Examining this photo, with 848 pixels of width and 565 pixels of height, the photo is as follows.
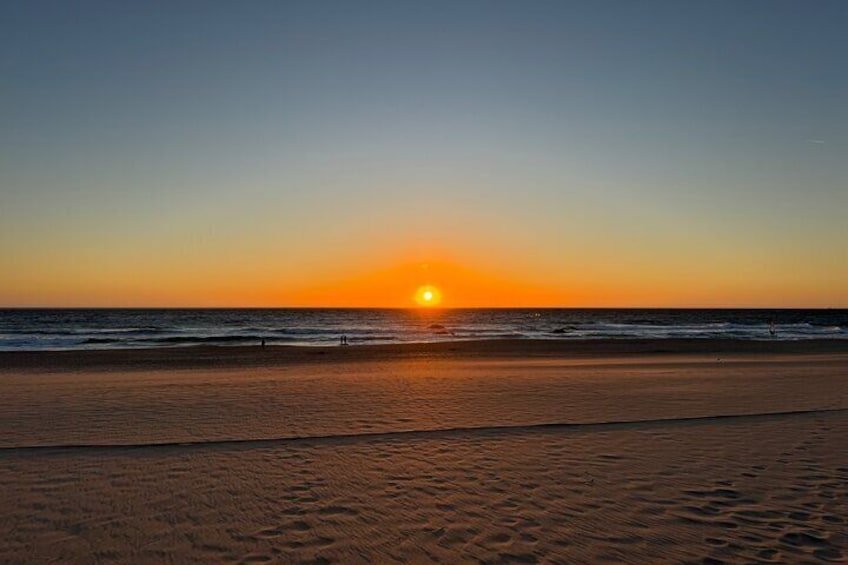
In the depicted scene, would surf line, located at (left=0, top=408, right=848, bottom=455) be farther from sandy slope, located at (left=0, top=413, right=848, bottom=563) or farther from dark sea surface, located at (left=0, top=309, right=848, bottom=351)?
dark sea surface, located at (left=0, top=309, right=848, bottom=351)

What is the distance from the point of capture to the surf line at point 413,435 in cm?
955

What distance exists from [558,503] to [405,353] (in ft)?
90.5

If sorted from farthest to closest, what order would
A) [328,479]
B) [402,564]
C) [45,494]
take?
[328,479]
[45,494]
[402,564]

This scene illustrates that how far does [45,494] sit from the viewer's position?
7.08m

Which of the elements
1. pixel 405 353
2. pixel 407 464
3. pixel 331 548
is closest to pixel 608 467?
pixel 407 464

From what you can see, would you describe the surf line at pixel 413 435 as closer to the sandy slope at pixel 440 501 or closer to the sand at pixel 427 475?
the sand at pixel 427 475

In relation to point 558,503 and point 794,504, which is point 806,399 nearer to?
point 794,504

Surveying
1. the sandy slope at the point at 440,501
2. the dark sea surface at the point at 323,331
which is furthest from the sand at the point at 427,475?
the dark sea surface at the point at 323,331

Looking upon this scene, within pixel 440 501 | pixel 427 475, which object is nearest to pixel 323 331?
pixel 427 475

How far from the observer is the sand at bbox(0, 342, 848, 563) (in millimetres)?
5586

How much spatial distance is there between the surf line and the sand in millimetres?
59

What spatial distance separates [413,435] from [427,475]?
102 inches

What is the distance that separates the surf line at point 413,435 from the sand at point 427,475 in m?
0.06

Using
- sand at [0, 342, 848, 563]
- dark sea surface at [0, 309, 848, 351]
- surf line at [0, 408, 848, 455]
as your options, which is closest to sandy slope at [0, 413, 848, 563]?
sand at [0, 342, 848, 563]
